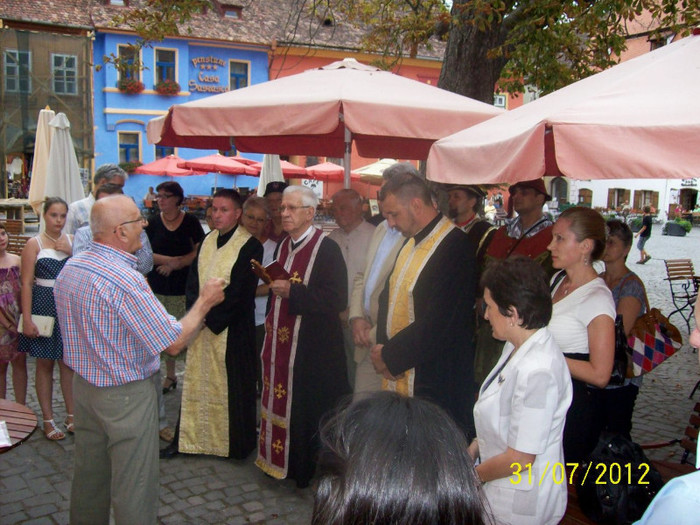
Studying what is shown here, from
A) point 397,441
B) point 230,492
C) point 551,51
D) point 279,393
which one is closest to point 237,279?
point 279,393

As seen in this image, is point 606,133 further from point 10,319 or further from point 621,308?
point 10,319

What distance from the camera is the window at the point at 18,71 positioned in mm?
26766

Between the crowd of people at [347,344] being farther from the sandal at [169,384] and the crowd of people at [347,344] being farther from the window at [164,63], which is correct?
the window at [164,63]

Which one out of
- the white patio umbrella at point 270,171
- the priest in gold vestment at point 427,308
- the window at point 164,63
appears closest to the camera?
the priest in gold vestment at point 427,308

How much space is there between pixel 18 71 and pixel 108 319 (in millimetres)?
29423

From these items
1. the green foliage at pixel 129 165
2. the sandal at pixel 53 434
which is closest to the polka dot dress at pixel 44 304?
the sandal at pixel 53 434

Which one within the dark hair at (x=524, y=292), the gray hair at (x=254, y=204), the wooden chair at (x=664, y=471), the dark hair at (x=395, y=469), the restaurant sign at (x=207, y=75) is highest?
the restaurant sign at (x=207, y=75)

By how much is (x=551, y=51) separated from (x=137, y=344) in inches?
253

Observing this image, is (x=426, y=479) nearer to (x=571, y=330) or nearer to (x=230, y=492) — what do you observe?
(x=571, y=330)

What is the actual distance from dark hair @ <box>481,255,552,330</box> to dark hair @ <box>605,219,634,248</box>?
2050mm

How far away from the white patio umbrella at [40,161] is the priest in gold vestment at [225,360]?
14.4 feet

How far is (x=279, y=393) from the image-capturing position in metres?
4.02

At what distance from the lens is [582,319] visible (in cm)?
262

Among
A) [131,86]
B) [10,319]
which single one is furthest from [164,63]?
[10,319]
